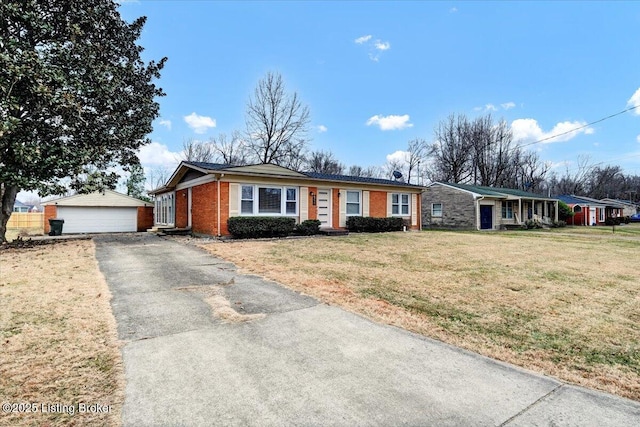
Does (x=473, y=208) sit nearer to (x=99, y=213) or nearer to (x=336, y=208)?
(x=336, y=208)

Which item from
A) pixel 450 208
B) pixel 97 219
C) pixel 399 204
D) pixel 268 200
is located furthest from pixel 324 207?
pixel 97 219

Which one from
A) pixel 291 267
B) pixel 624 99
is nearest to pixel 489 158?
pixel 624 99

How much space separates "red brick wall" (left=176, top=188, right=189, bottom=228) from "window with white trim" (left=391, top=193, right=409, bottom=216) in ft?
38.1

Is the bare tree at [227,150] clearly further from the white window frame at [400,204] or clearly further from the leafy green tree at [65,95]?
the white window frame at [400,204]

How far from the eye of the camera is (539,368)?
307 cm

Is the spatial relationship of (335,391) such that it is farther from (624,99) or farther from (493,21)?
(624,99)

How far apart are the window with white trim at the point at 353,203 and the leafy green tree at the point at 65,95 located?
417 inches

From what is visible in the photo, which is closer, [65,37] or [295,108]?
[65,37]

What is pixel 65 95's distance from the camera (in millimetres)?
11484

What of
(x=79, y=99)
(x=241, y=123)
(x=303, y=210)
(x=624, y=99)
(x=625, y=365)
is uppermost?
(x=241, y=123)

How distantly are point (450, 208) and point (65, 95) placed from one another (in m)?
24.2

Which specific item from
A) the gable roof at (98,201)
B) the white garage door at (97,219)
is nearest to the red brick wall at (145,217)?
the white garage door at (97,219)

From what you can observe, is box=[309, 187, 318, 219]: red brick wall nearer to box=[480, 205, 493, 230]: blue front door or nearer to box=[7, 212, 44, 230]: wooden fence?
box=[480, 205, 493, 230]: blue front door

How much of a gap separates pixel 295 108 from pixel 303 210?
17138mm
